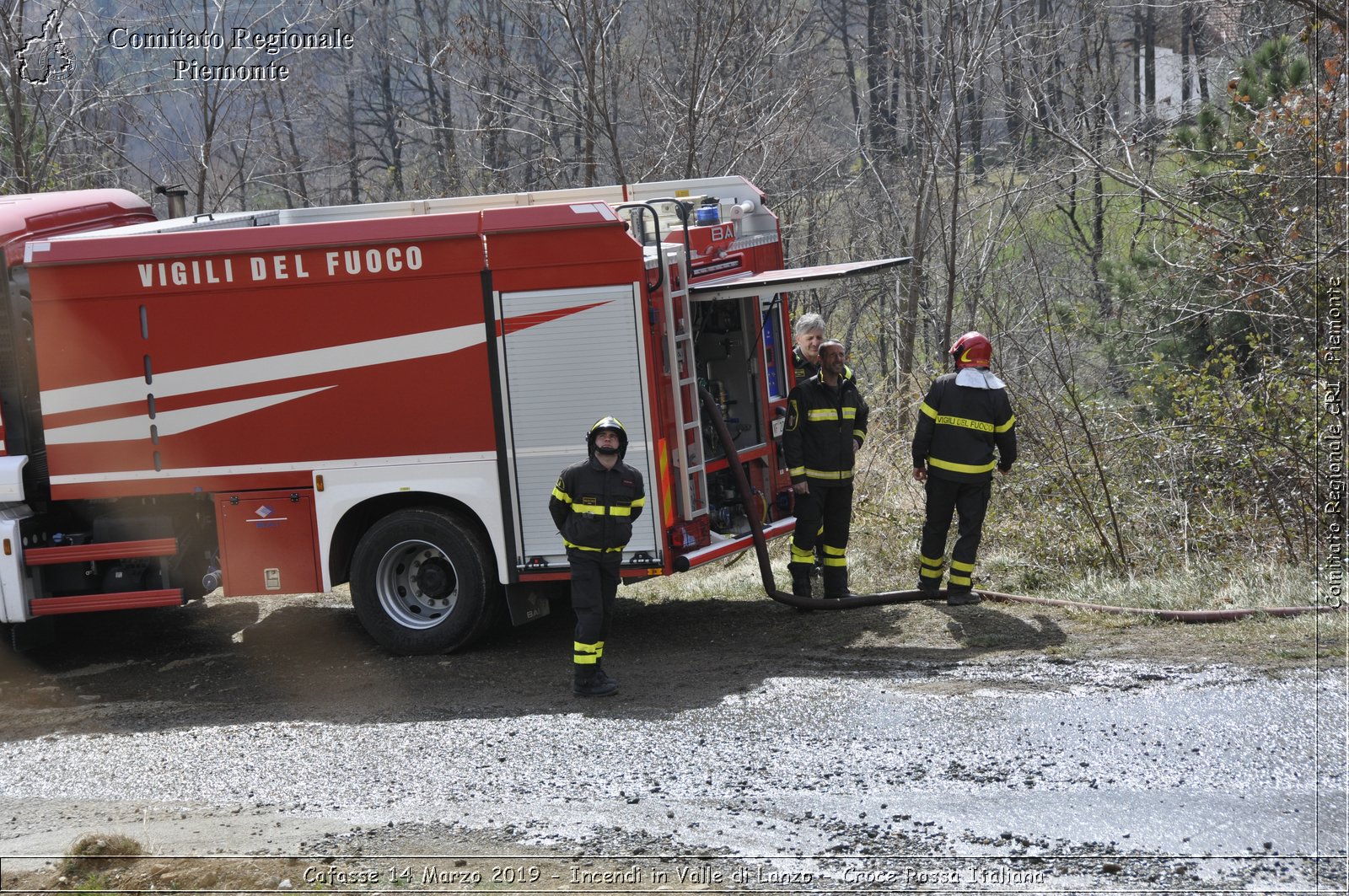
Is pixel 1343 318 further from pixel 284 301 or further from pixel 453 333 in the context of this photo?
pixel 284 301

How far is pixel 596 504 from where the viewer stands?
6.86 metres

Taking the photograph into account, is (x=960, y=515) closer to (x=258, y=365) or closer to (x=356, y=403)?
(x=356, y=403)

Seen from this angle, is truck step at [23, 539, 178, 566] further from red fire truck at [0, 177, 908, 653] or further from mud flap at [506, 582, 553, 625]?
mud flap at [506, 582, 553, 625]

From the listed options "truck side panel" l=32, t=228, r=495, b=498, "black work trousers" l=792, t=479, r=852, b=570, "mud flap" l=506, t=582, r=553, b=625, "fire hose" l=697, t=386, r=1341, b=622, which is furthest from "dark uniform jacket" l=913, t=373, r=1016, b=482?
"truck side panel" l=32, t=228, r=495, b=498

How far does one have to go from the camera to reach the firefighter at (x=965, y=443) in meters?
8.02

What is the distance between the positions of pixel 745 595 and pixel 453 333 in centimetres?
315

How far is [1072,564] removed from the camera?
29.2 ft

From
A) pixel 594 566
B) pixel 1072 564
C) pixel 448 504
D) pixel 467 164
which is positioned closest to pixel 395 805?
pixel 594 566

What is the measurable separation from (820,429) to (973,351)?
1094mm

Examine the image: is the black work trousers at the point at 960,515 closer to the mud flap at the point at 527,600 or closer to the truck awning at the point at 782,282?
the truck awning at the point at 782,282

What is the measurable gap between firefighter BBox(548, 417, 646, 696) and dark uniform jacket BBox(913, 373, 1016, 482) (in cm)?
221

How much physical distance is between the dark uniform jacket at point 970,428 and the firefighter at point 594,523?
2212 millimetres

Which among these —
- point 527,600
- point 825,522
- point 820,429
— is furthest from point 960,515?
point 527,600

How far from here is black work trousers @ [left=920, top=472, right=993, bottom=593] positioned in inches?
318
